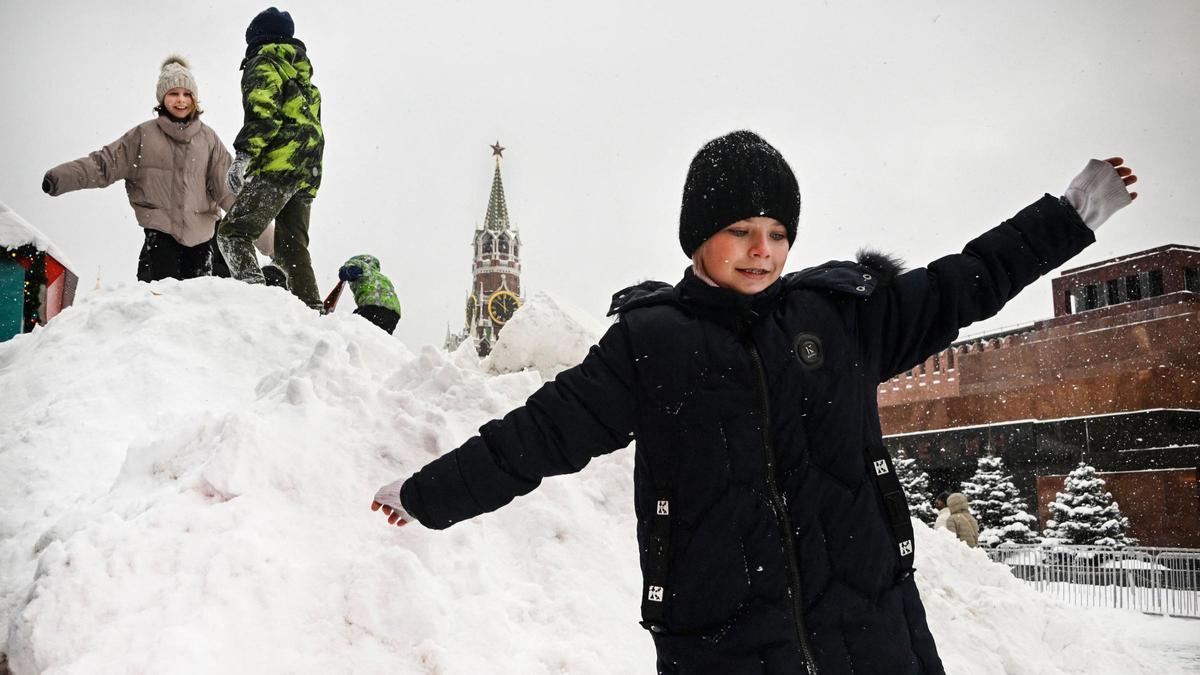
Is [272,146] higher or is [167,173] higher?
[272,146]

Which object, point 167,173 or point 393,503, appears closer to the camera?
point 393,503

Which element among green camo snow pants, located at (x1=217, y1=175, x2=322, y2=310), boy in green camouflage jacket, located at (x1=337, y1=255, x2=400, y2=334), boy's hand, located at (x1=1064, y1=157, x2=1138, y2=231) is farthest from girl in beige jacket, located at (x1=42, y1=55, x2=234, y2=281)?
boy's hand, located at (x1=1064, y1=157, x2=1138, y2=231)

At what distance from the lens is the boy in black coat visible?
1.72m

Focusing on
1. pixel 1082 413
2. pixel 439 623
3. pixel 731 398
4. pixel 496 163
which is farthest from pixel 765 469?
pixel 496 163

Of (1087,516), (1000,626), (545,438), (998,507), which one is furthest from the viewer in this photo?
(998,507)

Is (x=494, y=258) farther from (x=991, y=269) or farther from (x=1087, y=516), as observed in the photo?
(x=991, y=269)

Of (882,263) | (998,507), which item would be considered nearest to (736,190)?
(882,263)

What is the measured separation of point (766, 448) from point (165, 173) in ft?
17.8

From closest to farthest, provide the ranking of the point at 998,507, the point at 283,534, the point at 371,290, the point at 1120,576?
the point at 283,534
the point at 371,290
the point at 1120,576
the point at 998,507

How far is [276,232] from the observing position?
592cm

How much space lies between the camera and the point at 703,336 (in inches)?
77.2

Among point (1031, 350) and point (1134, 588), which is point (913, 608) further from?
point (1031, 350)

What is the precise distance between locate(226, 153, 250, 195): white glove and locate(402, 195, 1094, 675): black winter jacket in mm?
3880

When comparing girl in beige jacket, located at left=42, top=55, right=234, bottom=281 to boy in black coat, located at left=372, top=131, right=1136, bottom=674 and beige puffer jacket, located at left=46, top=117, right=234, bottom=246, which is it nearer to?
beige puffer jacket, located at left=46, top=117, right=234, bottom=246
